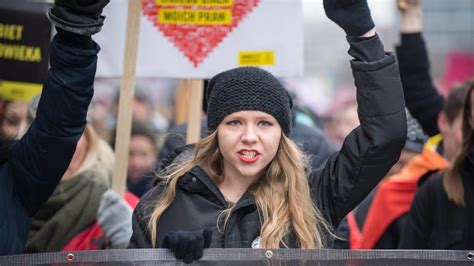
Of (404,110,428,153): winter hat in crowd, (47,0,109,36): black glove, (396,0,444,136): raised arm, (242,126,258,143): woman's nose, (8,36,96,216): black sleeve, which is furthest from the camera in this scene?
(404,110,428,153): winter hat in crowd

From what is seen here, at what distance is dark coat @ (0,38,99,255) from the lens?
154 inches

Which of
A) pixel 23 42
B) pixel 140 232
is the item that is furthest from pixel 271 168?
pixel 23 42

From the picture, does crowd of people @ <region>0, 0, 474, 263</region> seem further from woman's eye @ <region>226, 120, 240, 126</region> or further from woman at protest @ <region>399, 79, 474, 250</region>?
woman at protest @ <region>399, 79, 474, 250</region>

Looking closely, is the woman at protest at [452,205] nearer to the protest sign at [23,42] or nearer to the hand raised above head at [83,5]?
the protest sign at [23,42]

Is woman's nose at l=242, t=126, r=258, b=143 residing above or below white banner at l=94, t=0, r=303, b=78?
below

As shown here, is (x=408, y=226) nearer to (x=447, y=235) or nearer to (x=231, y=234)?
(x=447, y=235)

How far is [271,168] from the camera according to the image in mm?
4324

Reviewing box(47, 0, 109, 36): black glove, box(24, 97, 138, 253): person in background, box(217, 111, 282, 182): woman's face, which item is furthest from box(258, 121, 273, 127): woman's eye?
box(24, 97, 138, 253): person in background

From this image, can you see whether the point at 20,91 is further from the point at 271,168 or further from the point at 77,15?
the point at 77,15

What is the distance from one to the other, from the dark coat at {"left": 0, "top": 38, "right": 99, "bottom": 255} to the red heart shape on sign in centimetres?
151

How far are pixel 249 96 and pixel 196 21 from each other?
1.24 metres

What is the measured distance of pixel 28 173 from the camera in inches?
158

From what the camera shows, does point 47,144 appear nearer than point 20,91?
Yes

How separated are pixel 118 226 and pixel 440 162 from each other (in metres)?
Result: 1.99
